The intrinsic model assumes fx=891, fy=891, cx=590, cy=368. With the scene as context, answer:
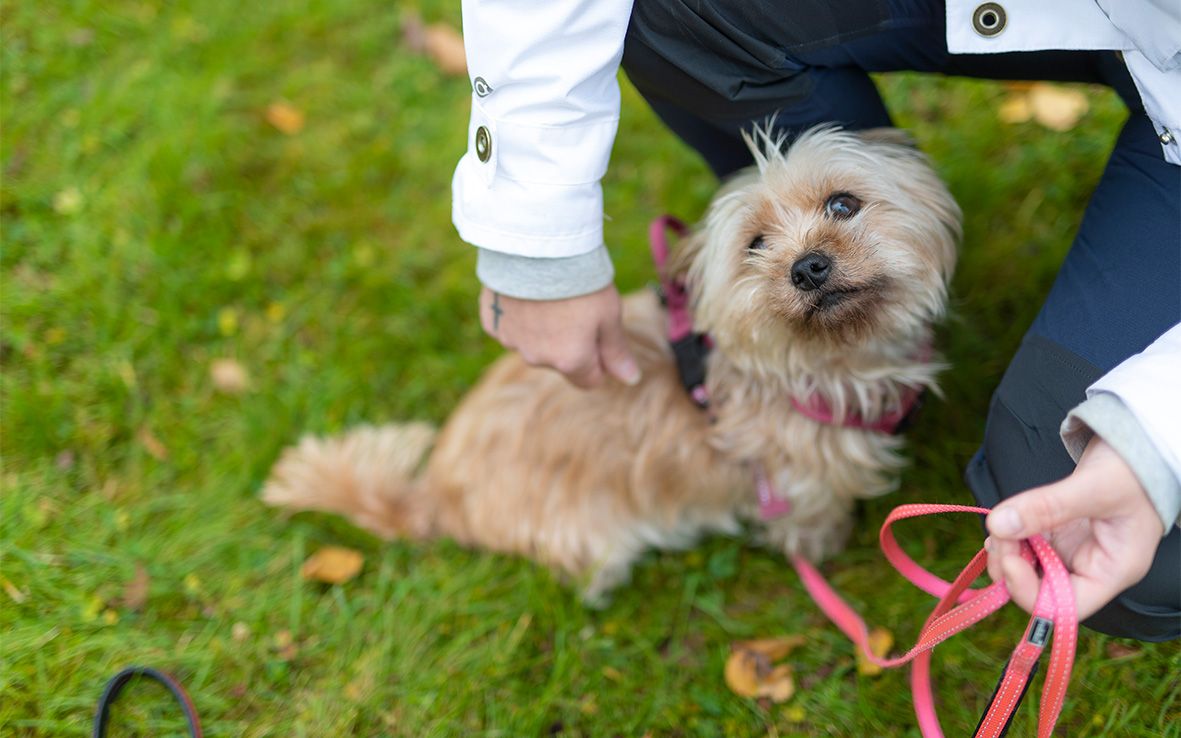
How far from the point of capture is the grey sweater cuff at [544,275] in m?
1.81

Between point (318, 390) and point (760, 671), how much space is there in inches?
65.9

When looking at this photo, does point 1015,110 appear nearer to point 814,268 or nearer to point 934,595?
point 814,268

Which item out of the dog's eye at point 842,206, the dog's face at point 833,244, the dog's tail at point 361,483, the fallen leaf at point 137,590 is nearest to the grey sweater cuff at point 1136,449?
the dog's face at point 833,244

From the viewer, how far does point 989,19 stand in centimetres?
167

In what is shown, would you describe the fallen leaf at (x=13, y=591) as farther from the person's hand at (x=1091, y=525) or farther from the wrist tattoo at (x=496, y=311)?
the person's hand at (x=1091, y=525)

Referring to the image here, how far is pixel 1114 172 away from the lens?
1.84 metres

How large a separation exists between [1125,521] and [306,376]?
2476 millimetres

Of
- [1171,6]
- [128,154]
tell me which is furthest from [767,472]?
[128,154]

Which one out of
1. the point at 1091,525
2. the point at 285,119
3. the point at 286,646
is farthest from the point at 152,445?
the point at 1091,525

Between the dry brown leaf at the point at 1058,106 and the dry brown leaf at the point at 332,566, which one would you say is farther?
the dry brown leaf at the point at 1058,106

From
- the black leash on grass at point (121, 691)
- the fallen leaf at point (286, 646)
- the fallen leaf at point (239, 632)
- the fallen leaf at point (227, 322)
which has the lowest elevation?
the fallen leaf at point (286, 646)

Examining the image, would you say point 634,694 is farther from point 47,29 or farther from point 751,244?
point 47,29

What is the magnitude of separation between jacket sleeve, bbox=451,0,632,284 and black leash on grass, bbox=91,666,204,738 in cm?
135

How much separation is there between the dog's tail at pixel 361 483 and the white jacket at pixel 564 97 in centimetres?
100
